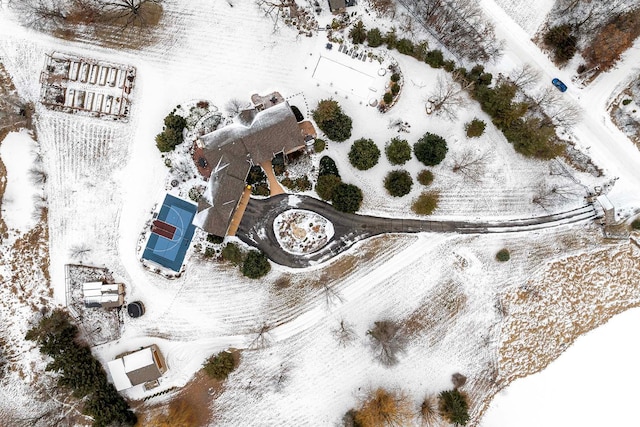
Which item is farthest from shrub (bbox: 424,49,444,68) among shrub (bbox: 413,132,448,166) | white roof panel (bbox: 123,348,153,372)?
white roof panel (bbox: 123,348,153,372)

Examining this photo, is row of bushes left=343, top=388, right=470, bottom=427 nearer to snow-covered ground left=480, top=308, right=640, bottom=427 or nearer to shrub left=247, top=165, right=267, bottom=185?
snow-covered ground left=480, top=308, right=640, bottom=427

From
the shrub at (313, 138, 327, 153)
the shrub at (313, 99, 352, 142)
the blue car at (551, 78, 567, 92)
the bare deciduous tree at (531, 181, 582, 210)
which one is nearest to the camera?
the shrub at (313, 99, 352, 142)

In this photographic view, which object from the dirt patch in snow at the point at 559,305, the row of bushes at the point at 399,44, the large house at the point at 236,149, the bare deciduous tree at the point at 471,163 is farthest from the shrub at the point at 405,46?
the dirt patch in snow at the point at 559,305

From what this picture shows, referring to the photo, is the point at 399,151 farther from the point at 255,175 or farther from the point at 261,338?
the point at 261,338

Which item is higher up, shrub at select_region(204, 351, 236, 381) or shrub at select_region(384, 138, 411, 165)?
shrub at select_region(384, 138, 411, 165)

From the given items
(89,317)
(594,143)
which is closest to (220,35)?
(89,317)
